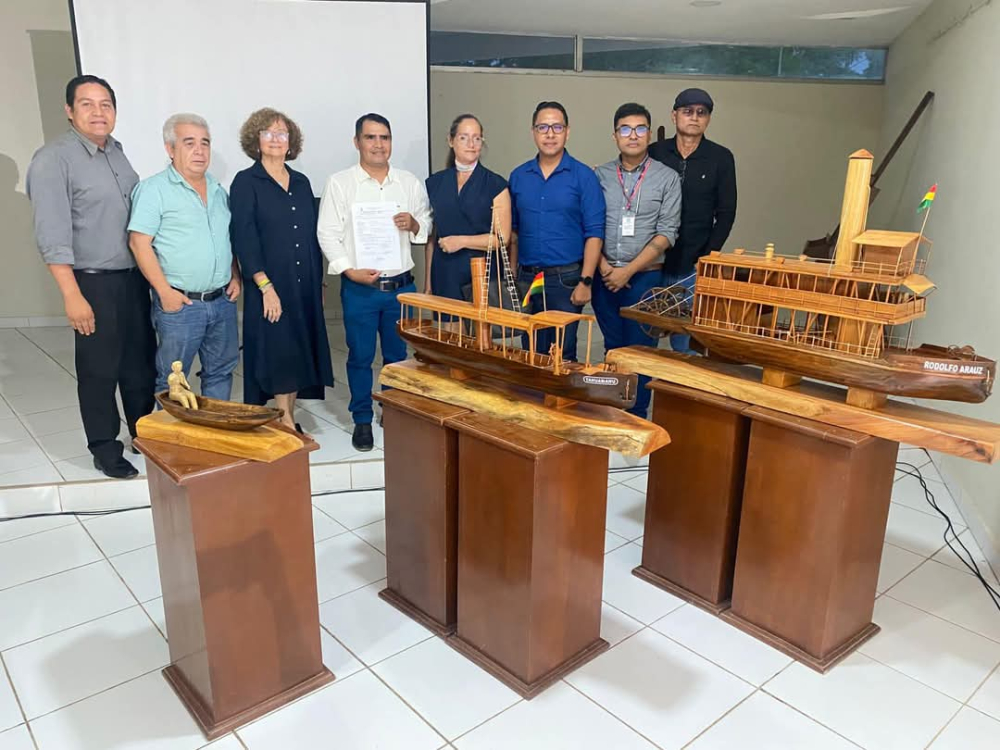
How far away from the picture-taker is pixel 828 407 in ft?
6.63

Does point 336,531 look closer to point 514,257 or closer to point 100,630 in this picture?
point 100,630

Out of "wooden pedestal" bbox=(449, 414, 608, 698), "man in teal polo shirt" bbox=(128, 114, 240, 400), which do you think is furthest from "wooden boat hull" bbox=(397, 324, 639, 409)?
"man in teal polo shirt" bbox=(128, 114, 240, 400)

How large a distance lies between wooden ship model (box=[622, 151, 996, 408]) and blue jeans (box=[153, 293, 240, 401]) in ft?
6.36

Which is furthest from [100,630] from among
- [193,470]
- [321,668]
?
[193,470]

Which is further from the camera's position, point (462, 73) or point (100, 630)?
point (462, 73)

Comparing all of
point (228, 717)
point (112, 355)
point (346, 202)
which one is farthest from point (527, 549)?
point (112, 355)

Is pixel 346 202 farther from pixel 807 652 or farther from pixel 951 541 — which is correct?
pixel 951 541

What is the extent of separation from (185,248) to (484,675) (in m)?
1.94

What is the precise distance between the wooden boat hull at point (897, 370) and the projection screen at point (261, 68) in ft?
9.13

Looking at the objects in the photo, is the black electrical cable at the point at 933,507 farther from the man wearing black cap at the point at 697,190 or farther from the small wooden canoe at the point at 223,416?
the small wooden canoe at the point at 223,416

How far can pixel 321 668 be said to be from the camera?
2.08m

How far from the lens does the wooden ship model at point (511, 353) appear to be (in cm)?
192

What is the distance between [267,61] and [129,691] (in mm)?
3253

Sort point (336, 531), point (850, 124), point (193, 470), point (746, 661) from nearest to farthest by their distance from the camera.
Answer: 1. point (193, 470)
2. point (746, 661)
3. point (336, 531)
4. point (850, 124)
